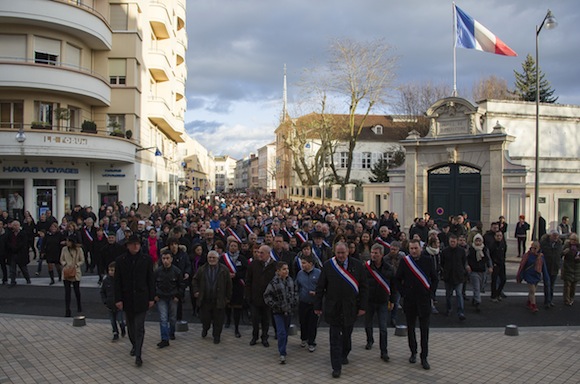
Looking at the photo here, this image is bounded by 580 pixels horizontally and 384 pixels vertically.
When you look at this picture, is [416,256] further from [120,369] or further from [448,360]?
[120,369]

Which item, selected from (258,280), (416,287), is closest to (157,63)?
(258,280)

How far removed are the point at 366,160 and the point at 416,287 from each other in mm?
58573

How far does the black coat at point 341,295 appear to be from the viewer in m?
6.63

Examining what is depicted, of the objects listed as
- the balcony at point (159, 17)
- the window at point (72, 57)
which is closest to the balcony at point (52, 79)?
the window at point (72, 57)

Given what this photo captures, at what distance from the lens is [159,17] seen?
32.9 m

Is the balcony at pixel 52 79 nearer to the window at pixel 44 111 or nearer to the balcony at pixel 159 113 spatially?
the window at pixel 44 111

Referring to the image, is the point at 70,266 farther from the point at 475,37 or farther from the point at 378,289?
the point at 475,37

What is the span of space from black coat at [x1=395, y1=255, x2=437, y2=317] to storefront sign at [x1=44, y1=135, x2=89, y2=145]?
2045 centimetres

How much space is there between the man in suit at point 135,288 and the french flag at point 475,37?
18.5 m

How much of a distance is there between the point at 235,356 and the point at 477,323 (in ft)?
15.9

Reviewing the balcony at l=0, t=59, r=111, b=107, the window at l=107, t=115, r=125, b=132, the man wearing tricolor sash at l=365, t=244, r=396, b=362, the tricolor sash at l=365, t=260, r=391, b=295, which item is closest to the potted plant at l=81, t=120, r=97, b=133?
the balcony at l=0, t=59, r=111, b=107

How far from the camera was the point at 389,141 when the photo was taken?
6444 cm

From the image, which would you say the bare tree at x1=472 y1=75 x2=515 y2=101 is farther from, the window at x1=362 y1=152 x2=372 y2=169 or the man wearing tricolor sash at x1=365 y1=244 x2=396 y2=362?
the man wearing tricolor sash at x1=365 y1=244 x2=396 y2=362

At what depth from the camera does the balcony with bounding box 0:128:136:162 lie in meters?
22.2
